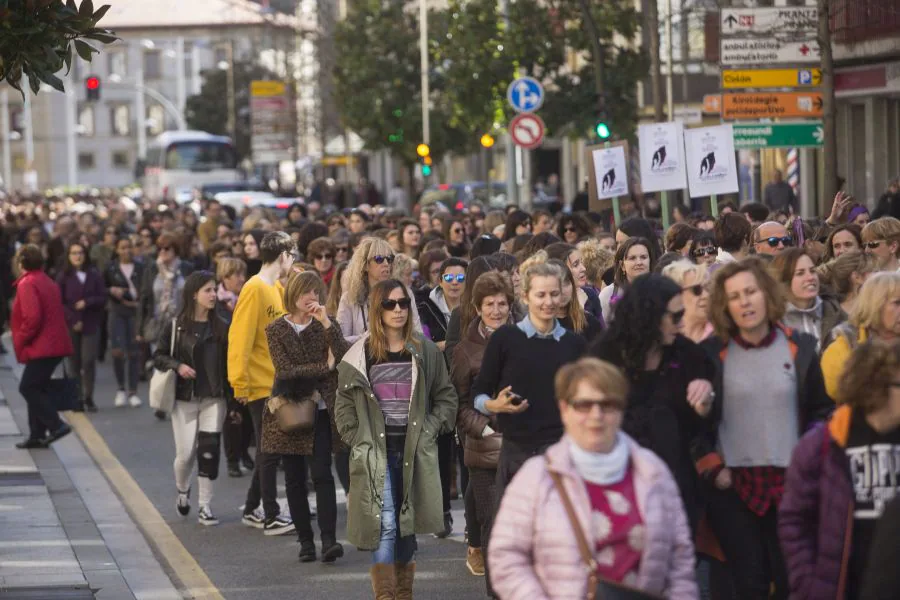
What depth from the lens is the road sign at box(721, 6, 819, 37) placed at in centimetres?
2078

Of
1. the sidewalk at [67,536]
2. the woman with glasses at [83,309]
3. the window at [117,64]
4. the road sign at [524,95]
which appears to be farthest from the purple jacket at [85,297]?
the window at [117,64]

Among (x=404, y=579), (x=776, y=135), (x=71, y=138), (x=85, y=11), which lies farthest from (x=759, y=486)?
(x=71, y=138)

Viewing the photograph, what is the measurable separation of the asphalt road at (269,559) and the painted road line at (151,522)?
0.18 ft

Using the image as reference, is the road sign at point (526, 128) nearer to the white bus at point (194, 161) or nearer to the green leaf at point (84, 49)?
the green leaf at point (84, 49)

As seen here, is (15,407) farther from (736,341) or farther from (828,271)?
(736,341)

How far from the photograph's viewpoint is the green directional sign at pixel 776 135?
2091 cm

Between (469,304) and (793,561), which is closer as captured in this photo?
(793,561)

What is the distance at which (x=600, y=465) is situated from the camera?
514cm

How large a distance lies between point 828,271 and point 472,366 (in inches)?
74.7

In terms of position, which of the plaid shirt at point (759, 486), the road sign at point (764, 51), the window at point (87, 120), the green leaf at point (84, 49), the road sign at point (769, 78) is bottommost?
the plaid shirt at point (759, 486)

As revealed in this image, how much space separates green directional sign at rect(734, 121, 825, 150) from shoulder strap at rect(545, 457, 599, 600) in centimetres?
1600

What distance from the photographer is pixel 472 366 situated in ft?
29.4

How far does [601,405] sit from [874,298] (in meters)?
1.98

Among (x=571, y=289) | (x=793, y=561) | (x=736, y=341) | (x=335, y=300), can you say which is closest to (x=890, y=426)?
(x=793, y=561)
